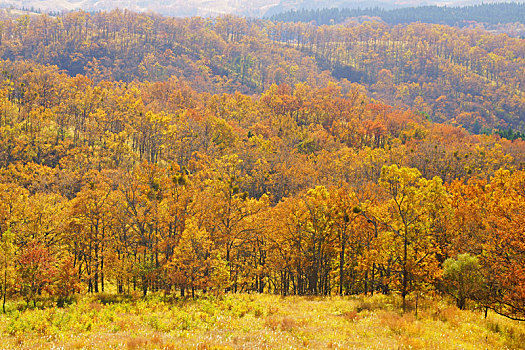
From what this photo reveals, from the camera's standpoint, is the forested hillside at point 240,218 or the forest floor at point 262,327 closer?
the forest floor at point 262,327

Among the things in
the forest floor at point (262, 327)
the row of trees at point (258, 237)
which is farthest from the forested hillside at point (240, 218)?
the forest floor at point (262, 327)

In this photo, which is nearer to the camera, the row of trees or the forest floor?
the forest floor

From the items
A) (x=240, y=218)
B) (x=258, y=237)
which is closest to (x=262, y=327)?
(x=240, y=218)

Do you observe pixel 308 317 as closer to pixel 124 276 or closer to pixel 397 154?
Result: pixel 124 276

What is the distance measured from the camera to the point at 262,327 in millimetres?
23344

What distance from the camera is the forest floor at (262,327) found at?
1933 centimetres

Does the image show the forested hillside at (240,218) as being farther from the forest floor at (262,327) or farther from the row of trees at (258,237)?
the forest floor at (262,327)

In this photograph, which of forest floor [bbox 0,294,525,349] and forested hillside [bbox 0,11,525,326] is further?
forested hillside [bbox 0,11,525,326]

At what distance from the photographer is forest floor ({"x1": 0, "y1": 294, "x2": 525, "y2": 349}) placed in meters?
19.3

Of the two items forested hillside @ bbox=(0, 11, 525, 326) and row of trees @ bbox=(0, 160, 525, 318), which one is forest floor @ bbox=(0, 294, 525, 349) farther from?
row of trees @ bbox=(0, 160, 525, 318)

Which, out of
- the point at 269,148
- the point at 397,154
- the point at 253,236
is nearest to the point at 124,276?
the point at 253,236

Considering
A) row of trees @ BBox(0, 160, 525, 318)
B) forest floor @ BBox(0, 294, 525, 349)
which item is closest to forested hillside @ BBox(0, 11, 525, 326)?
row of trees @ BBox(0, 160, 525, 318)

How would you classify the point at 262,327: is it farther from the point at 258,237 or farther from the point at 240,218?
the point at 258,237

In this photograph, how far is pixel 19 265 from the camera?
3291 cm
